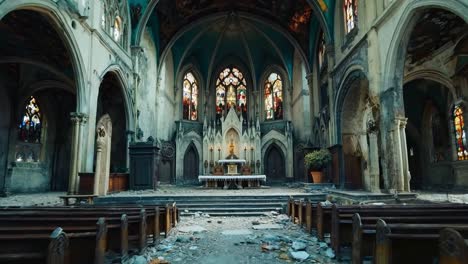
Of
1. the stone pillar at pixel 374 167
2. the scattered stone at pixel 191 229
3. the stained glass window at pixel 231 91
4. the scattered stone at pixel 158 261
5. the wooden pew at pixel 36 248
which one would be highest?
the stained glass window at pixel 231 91

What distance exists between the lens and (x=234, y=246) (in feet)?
17.6

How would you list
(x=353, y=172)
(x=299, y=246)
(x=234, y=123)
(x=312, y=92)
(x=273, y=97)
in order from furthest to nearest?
1. (x=273, y=97)
2. (x=234, y=123)
3. (x=312, y=92)
4. (x=353, y=172)
5. (x=299, y=246)

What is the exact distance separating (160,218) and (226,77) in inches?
888

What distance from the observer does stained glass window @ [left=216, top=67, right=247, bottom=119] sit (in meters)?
27.1

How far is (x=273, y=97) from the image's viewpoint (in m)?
26.5

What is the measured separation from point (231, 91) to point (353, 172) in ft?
50.7

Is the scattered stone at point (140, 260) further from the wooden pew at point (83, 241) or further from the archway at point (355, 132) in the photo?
the archway at point (355, 132)

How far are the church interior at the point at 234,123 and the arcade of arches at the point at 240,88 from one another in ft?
0.28

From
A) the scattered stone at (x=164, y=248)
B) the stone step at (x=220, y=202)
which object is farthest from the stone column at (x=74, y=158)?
the scattered stone at (x=164, y=248)

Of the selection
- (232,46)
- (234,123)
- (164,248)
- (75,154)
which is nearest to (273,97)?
(234,123)

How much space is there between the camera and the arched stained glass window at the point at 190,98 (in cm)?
2583

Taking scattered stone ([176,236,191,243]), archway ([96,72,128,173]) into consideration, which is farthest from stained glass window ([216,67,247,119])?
scattered stone ([176,236,191,243])

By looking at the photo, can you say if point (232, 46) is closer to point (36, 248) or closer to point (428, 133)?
point (428, 133)

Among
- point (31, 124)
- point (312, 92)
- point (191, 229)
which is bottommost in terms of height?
A: point (191, 229)
